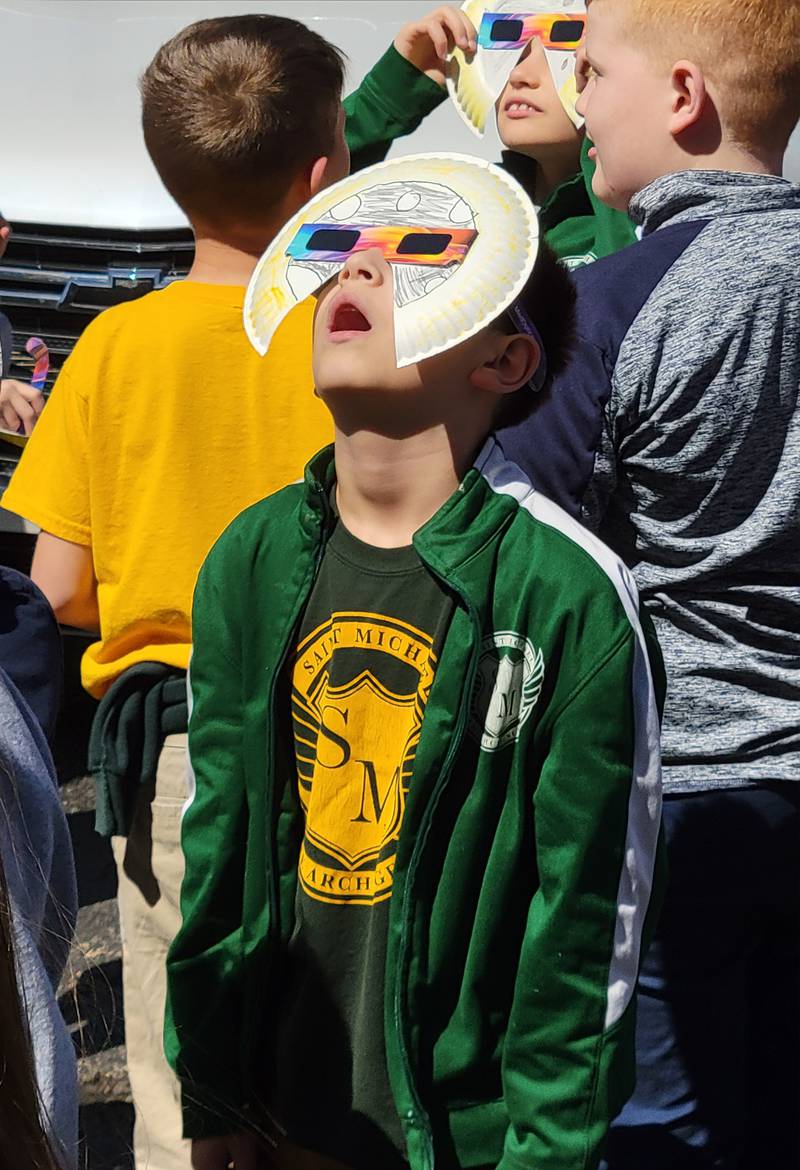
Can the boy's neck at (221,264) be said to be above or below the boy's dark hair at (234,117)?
below

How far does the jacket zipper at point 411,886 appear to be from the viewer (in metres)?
1.67

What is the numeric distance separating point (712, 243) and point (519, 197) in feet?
1.43

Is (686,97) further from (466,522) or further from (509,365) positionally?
(466,522)

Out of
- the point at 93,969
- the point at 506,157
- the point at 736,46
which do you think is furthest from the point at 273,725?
the point at 93,969

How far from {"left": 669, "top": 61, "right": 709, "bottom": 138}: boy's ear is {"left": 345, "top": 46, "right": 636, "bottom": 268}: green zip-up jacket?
57cm

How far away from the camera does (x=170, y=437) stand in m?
2.37

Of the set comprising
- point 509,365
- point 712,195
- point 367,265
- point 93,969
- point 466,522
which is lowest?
point 93,969

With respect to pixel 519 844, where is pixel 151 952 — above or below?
below

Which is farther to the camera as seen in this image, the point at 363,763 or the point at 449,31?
the point at 449,31

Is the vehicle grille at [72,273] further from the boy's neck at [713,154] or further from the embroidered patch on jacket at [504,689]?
the embroidered patch on jacket at [504,689]

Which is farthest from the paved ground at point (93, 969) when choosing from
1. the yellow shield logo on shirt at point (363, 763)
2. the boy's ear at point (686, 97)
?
the boy's ear at point (686, 97)

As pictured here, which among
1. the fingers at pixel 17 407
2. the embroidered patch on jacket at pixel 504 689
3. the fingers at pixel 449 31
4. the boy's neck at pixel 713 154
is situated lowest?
the embroidered patch on jacket at pixel 504 689

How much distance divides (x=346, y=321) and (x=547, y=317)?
279 mm

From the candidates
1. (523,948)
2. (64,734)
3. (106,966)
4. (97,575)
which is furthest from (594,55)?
(64,734)
